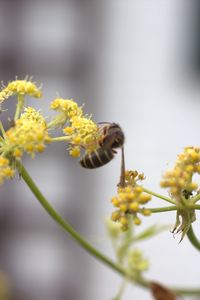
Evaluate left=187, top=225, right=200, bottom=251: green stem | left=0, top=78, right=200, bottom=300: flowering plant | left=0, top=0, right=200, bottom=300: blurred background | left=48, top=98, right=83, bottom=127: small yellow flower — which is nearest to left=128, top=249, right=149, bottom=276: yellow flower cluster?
left=0, top=78, right=200, bottom=300: flowering plant

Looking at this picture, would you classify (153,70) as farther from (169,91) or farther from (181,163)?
(181,163)

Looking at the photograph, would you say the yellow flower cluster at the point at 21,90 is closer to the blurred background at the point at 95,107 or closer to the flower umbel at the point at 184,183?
the flower umbel at the point at 184,183

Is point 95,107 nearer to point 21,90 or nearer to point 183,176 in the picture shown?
point 21,90

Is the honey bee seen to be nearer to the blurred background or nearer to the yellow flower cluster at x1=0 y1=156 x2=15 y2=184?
the yellow flower cluster at x1=0 y1=156 x2=15 y2=184

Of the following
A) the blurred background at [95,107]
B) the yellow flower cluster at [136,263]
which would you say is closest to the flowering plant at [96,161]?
the yellow flower cluster at [136,263]

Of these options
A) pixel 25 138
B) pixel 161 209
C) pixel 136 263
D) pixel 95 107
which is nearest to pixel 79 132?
pixel 25 138
